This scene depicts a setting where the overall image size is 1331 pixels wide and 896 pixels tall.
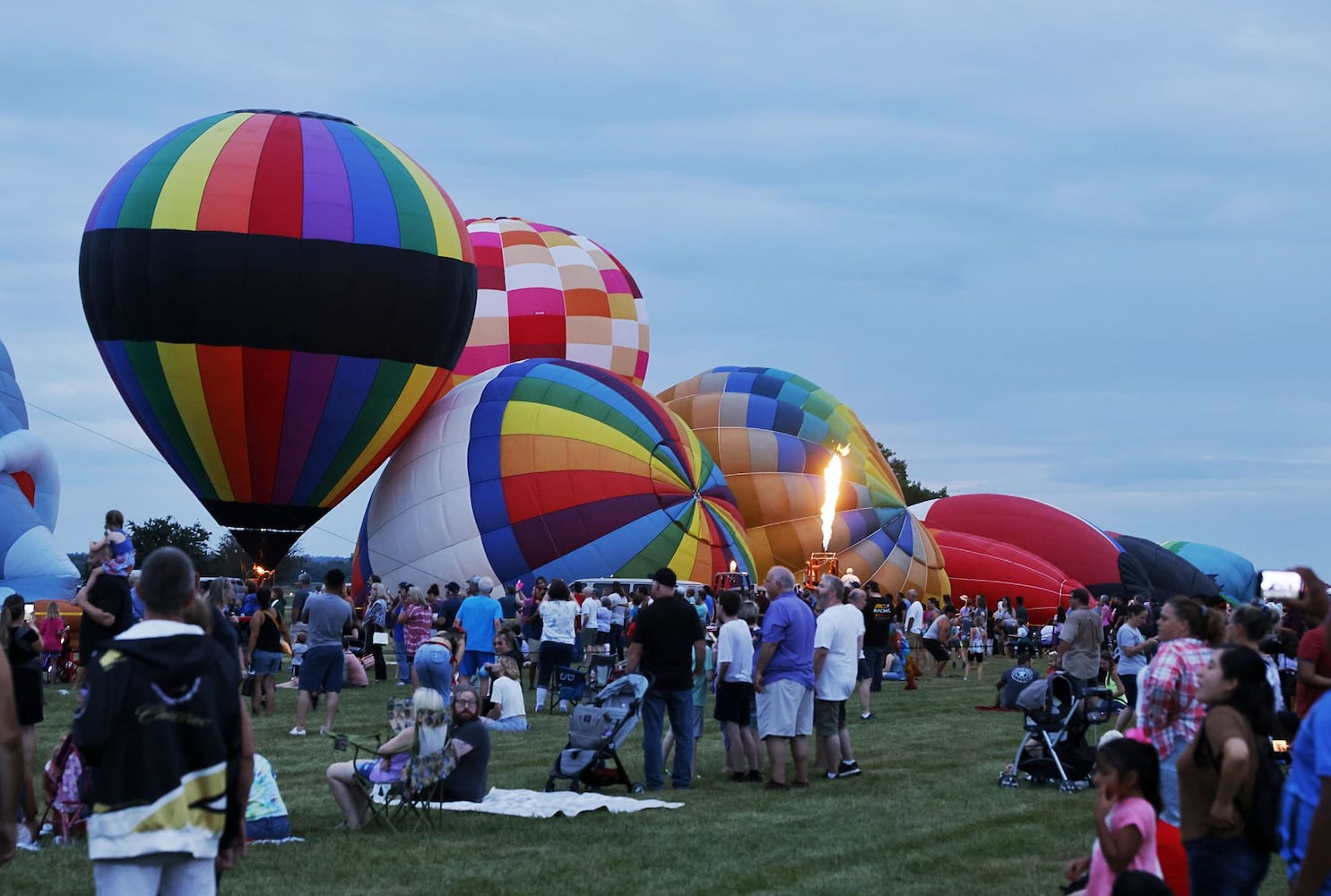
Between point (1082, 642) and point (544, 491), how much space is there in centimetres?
1311

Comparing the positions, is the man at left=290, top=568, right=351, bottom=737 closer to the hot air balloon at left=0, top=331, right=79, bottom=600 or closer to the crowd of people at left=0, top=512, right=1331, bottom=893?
Answer: the crowd of people at left=0, top=512, right=1331, bottom=893

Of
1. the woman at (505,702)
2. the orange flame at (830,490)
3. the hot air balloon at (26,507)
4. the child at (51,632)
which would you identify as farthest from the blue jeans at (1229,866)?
the orange flame at (830,490)

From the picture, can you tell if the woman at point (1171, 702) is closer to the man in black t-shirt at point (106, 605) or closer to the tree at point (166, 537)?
the man in black t-shirt at point (106, 605)

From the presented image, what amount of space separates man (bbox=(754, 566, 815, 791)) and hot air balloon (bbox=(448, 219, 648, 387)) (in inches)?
872

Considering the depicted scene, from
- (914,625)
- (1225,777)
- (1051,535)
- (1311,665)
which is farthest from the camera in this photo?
(1051,535)

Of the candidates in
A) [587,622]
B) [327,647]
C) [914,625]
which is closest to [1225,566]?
[914,625]

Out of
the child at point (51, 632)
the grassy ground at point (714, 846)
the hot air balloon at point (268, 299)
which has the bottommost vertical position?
the grassy ground at point (714, 846)

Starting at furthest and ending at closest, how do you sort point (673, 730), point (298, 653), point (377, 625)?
point (377, 625) → point (298, 653) → point (673, 730)

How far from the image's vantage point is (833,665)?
1159 centimetres

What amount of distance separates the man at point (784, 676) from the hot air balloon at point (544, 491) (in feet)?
48.2

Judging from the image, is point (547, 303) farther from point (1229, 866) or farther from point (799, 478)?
point (1229, 866)

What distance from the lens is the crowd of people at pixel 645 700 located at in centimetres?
436

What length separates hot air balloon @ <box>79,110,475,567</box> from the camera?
24.4 m

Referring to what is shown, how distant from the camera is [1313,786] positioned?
399 centimetres
